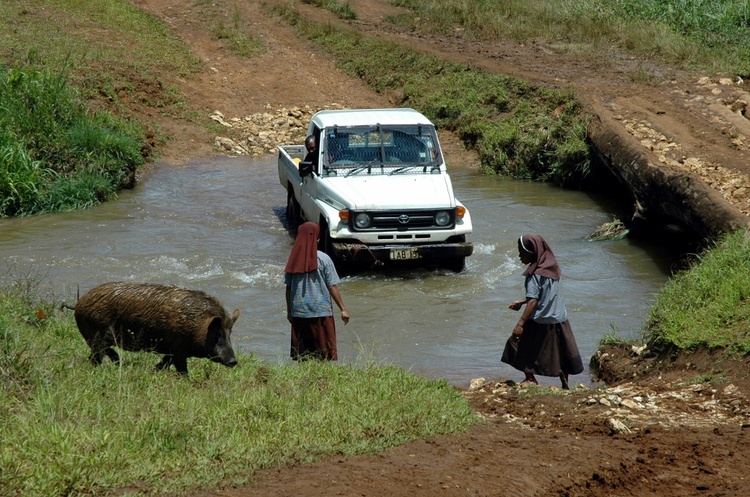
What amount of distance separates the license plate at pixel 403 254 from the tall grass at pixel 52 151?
704cm

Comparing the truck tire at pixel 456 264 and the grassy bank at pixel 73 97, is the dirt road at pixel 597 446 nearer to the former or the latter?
the truck tire at pixel 456 264

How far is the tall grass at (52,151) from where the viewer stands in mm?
16391

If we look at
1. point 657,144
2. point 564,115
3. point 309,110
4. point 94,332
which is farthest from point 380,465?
point 309,110

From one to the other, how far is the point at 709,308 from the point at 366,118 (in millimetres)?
6164

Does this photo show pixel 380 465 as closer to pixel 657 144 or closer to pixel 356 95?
pixel 657 144

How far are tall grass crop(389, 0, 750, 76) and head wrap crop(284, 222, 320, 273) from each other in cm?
1581

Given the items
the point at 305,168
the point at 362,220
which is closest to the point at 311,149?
the point at 305,168

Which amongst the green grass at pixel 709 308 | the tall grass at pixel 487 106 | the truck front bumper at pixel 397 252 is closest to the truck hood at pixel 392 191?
the truck front bumper at pixel 397 252

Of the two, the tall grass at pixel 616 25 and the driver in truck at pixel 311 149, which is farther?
the tall grass at pixel 616 25

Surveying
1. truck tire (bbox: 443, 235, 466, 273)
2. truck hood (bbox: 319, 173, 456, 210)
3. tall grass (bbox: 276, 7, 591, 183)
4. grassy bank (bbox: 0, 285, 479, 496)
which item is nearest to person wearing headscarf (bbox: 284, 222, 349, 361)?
grassy bank (bbox: 0, 285, 479, 496)

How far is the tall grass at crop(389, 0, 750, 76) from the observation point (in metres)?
23.5

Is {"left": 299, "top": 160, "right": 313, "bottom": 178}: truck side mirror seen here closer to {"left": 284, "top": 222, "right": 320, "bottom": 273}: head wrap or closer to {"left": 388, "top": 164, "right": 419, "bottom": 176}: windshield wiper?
{"left": 388, "top": 164, "right": 419, "bottom": 176}: windshield wiper

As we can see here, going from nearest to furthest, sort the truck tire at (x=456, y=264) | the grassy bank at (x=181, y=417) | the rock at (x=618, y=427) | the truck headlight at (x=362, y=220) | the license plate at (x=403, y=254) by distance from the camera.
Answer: the grassy bank at (x=181, y=417), the rock at (x=618, y=427), the truck headlight at (x=362, y=220), the license plate at (x=403, y=254), the truck tire at (x=456, y=264)

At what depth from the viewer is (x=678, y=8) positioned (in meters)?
27.0
